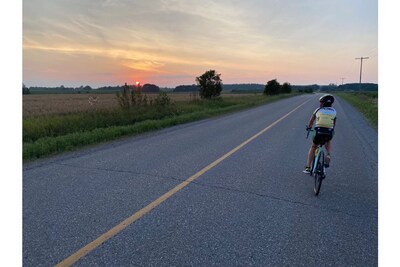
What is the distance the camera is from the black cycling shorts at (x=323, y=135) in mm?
5271

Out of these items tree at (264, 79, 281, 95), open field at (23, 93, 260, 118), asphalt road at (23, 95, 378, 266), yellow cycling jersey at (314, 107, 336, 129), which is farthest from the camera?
tree at (264, 79, 281, 95)

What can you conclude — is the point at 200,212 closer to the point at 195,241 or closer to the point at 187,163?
the point at 195,241

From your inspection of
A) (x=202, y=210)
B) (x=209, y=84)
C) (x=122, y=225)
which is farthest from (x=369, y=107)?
(x=122, y=225)

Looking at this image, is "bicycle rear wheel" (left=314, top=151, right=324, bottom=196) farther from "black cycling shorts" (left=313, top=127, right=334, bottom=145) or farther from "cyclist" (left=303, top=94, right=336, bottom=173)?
"black cycling shorts" (left=313, top=127, right=334, bottom=145)

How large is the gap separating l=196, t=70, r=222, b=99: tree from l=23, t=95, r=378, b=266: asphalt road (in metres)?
24.4

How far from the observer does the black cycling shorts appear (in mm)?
5271

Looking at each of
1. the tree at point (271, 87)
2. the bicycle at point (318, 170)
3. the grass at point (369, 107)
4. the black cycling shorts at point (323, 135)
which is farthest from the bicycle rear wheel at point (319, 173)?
the tree at point (271, 87)

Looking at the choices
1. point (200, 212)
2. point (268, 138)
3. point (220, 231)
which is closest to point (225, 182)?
point (200, 212)

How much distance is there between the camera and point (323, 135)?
530 cm

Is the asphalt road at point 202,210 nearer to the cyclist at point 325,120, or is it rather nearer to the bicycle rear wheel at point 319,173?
the bicycle rear wheel at point 319,173

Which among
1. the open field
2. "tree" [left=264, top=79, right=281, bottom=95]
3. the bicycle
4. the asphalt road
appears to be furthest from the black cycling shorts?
"tree" [left=264, top=79, right=281, bottom=95]

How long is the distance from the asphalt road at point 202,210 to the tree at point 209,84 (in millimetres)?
24405

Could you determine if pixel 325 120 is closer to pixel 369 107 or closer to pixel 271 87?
pixel 369 107

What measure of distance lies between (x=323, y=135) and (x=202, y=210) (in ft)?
9.25
